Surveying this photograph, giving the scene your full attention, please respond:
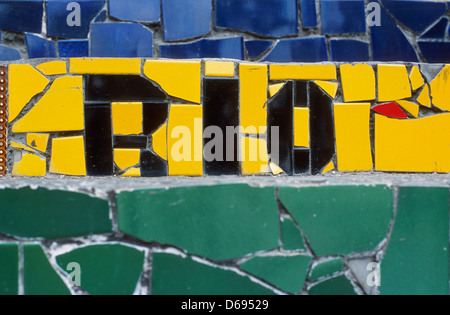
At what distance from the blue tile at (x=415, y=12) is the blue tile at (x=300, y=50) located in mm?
743

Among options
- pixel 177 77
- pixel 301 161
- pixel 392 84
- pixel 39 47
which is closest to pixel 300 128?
pixel 301 161

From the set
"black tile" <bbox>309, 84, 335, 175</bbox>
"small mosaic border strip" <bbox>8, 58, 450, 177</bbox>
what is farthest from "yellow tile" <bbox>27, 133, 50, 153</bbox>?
"black tile" <bbox>309, 84, 335, 175</bbox>

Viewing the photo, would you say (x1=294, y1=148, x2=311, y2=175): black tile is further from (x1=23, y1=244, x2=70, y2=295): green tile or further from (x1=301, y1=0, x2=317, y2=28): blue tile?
(x1=23, y1=244, x2=70, y2=295): green tile

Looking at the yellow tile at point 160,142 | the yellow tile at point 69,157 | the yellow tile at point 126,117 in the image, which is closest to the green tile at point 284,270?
the yellow tile at point 160,142

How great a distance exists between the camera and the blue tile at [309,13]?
3.03m

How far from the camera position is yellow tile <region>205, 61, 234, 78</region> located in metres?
2.89

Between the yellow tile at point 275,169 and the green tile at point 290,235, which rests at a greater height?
the yellow tile at point 275,169

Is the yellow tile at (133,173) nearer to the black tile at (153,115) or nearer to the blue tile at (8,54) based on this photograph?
the black tile at (153,115)

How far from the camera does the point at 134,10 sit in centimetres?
296

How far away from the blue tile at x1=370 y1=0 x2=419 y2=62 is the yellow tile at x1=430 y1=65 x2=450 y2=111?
25cm

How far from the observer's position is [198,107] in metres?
2.89

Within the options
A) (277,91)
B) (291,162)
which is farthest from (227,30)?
(291,162)

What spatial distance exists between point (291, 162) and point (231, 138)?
56 cm

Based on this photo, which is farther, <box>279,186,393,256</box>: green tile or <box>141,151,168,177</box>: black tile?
<box>141,151,168,177</box>: black tile
